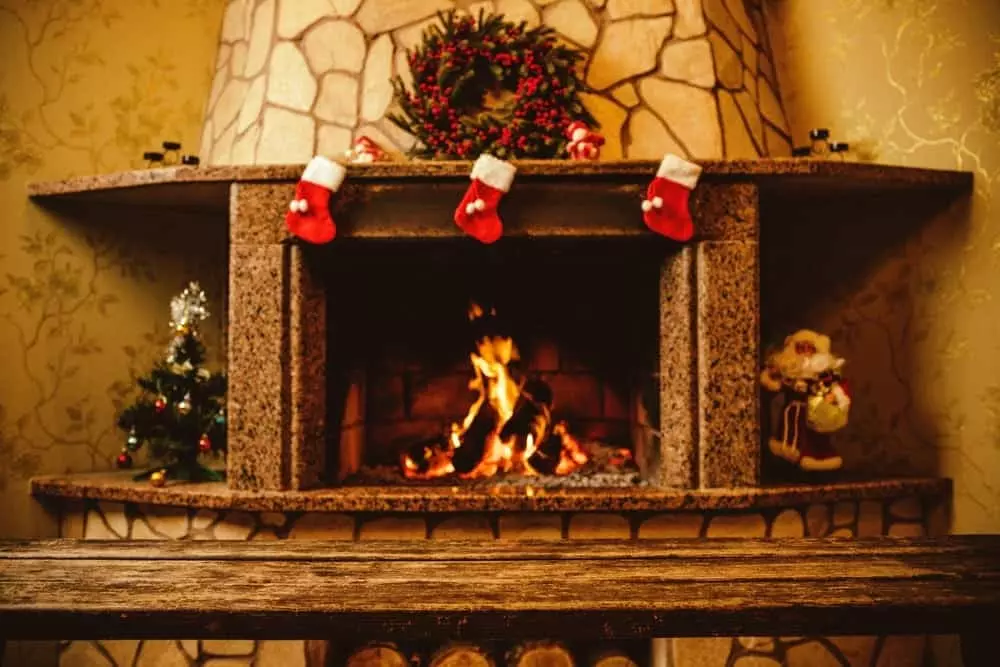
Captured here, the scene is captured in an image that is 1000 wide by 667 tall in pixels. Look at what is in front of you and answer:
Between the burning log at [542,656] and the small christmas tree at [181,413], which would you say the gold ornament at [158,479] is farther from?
the burning log at [542,656]

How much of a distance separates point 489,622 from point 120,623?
625 millimetres

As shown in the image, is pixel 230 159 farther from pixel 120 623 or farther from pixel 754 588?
pixel 754 588

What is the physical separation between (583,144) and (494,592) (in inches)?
58.1

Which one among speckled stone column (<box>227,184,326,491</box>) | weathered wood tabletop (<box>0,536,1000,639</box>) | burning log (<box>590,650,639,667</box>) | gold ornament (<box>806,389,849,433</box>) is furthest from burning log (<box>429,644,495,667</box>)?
gold ornament (<box>806,389,849,433</box>)

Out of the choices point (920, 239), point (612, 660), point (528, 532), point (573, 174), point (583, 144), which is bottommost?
point (612, 660)

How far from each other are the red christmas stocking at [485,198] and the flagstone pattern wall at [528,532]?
885mm

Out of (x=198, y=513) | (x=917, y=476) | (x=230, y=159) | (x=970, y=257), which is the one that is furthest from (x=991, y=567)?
(x=230, y=159)

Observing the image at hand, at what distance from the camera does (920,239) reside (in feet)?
8.41

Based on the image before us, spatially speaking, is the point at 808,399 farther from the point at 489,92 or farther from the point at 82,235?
the point at 82,235

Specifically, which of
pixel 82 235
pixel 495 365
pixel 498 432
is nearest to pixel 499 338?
pixel 495 365

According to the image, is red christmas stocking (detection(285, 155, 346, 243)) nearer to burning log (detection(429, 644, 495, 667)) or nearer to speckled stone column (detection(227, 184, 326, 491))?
speckled stone column (detection(227, 184, 326, 491))

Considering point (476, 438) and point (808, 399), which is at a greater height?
point (808, 399)

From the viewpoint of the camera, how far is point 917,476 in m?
2.53

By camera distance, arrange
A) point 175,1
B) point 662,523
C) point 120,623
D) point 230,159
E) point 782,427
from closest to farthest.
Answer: point 120,623 < point 662,523 < point 782,427 < point 230,159 < point 175,1
